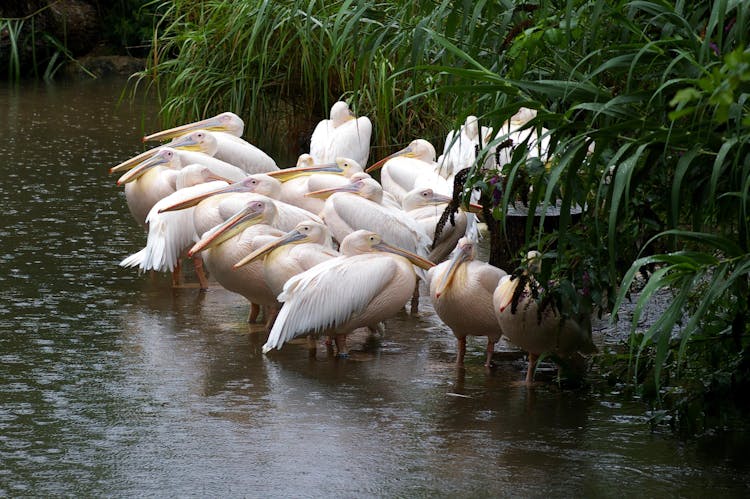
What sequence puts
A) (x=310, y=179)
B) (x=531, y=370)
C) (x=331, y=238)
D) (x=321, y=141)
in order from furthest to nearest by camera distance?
(x=321, y=141) → (x=310, y=179) → (x=331, y=238) → (x=531, y=370)

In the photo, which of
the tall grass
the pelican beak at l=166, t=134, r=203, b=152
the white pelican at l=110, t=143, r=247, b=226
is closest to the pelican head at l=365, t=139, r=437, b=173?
the white pelican at l=110, t=143, r=247, b=226

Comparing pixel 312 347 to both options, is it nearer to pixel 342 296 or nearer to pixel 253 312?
pixel 342 296

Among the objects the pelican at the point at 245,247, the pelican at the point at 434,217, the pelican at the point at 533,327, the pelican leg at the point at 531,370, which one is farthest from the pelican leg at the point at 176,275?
the pelican leg at the point at 531,370

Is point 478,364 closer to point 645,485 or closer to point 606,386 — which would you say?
point 606,386

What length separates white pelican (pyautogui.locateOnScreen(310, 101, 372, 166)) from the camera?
7.73 m

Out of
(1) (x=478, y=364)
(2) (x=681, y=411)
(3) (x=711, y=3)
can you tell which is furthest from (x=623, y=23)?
(1) (x=478, y=364)

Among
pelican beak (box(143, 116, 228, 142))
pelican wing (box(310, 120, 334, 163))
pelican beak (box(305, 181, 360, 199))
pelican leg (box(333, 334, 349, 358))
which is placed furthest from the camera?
pelican wing (box(310, 120, 334, 163))

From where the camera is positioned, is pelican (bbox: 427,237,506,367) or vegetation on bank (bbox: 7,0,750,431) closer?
vegetation on bank (bbox: 7,0,750,431)

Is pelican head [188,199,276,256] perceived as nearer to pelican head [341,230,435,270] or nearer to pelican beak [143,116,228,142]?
pelican head [341,230,435,270]

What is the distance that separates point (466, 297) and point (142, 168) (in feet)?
8.59

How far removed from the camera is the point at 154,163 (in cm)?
672

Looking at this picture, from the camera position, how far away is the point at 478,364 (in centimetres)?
492

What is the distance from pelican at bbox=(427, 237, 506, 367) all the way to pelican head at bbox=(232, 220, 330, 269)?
2.33 ft

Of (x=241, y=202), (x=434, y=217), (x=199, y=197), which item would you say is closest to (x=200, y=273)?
(x=199, y=197)
